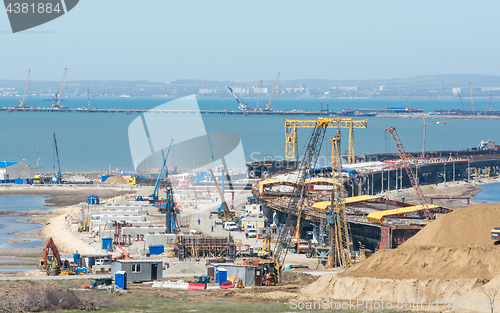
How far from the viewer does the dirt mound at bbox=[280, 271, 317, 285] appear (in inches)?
1235

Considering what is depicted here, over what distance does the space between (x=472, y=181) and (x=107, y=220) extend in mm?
55738

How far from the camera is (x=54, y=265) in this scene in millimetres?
34625

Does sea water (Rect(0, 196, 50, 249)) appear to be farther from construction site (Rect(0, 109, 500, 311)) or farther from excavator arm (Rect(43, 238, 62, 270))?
excavator arm (Rect(43, 238, 62, 270))

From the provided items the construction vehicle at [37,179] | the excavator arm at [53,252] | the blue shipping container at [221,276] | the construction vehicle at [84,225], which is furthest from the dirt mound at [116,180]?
the blue shipping container at [221,276]

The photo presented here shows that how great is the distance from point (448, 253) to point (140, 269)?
43.9ft

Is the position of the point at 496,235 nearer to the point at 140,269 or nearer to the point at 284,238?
the point at 140,269

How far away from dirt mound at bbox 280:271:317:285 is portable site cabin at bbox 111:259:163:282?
5682 millimetres

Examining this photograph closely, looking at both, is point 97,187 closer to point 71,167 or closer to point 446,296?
point 71,167

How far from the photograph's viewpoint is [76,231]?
171 ft

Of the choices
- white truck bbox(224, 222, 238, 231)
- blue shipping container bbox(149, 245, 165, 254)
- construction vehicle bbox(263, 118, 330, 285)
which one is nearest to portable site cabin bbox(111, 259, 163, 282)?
construction vehicle bbox(263, 118, 330, 285)

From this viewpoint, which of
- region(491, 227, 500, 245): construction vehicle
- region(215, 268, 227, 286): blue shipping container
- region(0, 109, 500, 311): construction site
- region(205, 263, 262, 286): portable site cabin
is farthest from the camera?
region(205, 263, 262, 286): portable site cabin

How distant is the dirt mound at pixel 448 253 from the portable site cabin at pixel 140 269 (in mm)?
8936

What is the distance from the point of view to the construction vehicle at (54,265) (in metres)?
33.8

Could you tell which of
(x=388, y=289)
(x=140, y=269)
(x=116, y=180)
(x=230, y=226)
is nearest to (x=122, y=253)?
(x=140, y=269)
